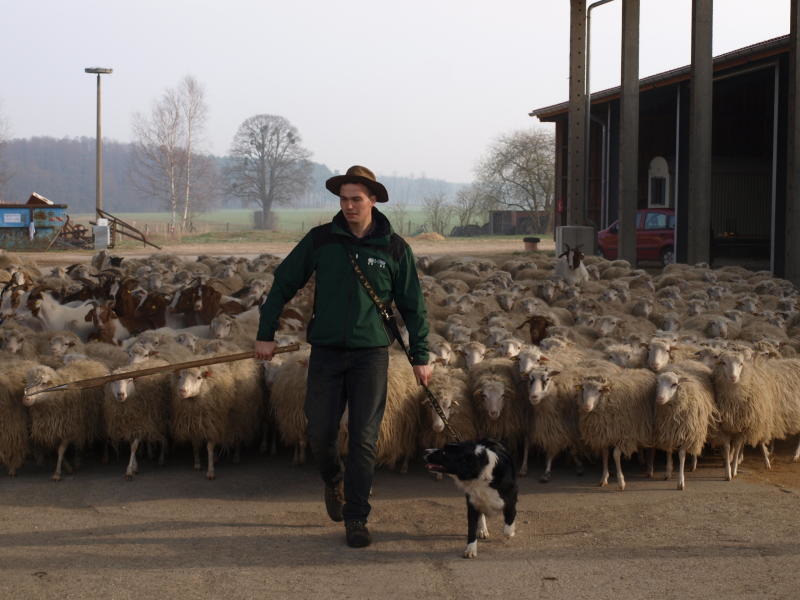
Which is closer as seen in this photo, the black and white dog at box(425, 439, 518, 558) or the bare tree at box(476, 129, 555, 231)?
the black and white dog at box(425, 439, 518, 558)

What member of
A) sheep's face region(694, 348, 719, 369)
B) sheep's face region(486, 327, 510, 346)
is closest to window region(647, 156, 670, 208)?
sheep's face region(486, 327, 510, 346)

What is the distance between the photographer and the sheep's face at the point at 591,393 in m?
7.70

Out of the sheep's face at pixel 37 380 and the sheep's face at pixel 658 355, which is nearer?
the sheep's face at pixel 37 380

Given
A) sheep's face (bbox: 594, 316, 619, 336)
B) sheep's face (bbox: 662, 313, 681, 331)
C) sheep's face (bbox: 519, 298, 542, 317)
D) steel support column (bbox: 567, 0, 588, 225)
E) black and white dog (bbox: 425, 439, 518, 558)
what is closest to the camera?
black and white dog (bbox: 425, 439, 518, 558)

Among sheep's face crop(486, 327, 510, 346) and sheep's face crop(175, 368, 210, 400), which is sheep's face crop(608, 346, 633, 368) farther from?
sheep's face crop(175, 368, 210, 400)

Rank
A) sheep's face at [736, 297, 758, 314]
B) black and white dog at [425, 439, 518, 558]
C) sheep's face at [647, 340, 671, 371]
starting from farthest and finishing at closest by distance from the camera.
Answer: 1. sheep's face at [736, 297, 758, 314]
2. sheep's face at [647, 340, 671, 371]
3. black and white dog at [425, 439, 518, 558]

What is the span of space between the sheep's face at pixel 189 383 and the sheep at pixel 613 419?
3.05 meters

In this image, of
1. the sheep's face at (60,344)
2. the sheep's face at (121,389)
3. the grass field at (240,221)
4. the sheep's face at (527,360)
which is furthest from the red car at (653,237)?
the sheep's face at (121,389)

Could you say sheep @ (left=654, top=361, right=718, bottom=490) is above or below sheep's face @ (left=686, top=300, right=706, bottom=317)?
below

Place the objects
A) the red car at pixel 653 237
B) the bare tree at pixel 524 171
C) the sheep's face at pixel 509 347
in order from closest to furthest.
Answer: the sheep's face at pixel 509 347
the red car at pixel 653 237
the bare tree at pixel 524 171

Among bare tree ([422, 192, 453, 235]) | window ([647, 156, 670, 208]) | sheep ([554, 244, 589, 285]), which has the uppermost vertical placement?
bare tree ([422, 192, 453, 235])

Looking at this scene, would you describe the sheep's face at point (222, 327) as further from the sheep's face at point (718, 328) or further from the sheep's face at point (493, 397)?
the sheep's face at point (718, 328)

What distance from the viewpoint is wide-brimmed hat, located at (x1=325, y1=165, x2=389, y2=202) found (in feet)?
19.6

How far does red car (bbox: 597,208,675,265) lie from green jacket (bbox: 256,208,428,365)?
2062 cm
